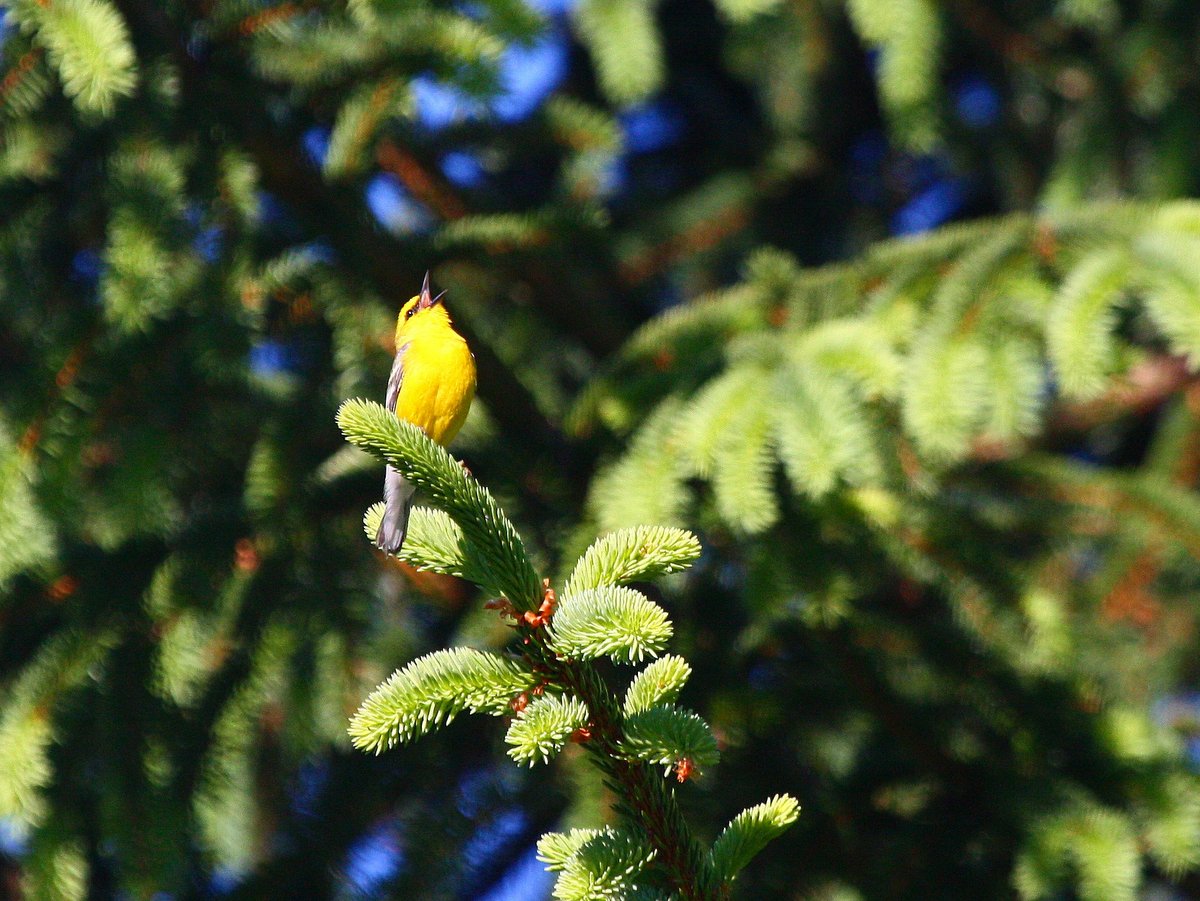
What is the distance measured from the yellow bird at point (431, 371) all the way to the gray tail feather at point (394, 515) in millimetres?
152

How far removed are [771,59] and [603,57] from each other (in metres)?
1.16

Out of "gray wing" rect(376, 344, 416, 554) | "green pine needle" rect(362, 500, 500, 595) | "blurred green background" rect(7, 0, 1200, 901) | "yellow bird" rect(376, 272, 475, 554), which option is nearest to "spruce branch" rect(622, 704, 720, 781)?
"green pine needle" rect(362, 500, 500, 595)

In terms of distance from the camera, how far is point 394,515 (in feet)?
8.35

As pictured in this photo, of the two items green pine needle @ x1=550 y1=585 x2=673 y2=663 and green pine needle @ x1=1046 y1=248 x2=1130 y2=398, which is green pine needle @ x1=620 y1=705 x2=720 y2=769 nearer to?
green pine needle @ x1=550 y1=585 x2=673 y2=663

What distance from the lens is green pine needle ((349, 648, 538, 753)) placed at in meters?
1.64

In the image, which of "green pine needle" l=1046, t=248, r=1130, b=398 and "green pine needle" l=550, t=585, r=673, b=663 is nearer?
"green pine needle" l=550, t=585, r=673, b=663

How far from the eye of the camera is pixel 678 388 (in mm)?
3139

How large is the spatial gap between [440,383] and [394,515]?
1.99ft

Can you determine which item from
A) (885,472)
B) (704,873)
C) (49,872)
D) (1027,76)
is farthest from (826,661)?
(1027,76)

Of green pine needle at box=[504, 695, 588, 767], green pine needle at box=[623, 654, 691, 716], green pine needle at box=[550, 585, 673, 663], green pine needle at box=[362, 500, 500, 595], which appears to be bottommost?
green pine needle at box=[623, 654, 691, 716]

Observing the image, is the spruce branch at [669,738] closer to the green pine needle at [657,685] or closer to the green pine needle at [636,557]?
the green pine needle at [657,685]

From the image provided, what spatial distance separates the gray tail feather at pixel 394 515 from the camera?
2.25 metres

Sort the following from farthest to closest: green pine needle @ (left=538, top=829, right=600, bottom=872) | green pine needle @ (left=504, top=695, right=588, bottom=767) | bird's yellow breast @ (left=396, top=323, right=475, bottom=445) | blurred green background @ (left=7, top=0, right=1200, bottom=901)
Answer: bird's yellow breast @ (left=396, top=323, right=475, bottom=445), blurred green background @ (left=7, top=0, right=1200, bottom=901), green pine needle @ (left=538, top=829, right=600, bottom=872), green pine needle @ (left=504, top=695, right=588, bottom=767)

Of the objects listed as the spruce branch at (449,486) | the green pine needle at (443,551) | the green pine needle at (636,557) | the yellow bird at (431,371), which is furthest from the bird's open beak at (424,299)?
the green pine needle at (636,557)
